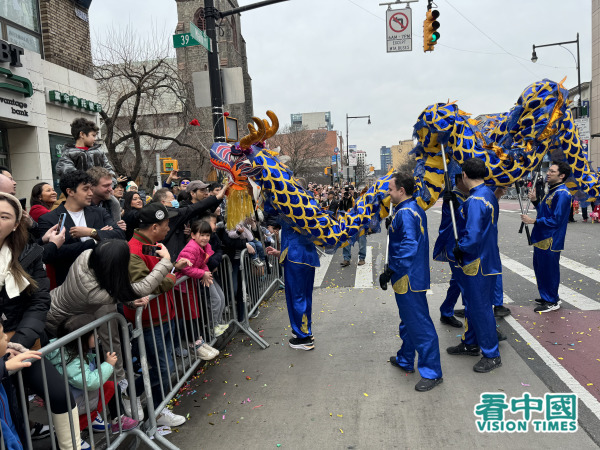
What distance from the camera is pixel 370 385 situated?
406cm

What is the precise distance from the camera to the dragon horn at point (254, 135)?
4613 millimetres

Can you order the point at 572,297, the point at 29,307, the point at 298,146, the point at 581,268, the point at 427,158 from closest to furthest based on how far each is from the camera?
the point at 29,307 → the point at 427,158 → the point at 572,297 → the point at 581,268 → the point at 298,146

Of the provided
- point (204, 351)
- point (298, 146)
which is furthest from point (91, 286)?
point (298, 146)

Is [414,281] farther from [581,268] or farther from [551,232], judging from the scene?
[581,268]

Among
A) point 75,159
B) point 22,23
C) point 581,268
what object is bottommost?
point 581,268

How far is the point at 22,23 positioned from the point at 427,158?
10.6 metres

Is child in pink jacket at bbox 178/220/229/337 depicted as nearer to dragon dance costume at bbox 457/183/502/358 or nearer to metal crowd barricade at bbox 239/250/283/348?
metal crowd barricade at bbox 239/250/283/348

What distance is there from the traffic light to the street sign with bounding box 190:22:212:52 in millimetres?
5310

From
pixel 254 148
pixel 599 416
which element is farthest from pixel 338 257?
pixel 599 416

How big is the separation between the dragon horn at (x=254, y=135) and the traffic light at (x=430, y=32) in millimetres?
7291

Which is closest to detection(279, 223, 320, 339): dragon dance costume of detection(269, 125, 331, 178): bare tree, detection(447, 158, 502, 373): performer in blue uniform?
detection(447, 158, 502, 373): performer in blue uniform

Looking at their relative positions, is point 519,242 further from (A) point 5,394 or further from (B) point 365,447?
(A) point 5,394

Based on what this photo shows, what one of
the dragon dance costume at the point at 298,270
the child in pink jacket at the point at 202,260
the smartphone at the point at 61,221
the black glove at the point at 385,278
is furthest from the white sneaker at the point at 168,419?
the black glove at the point at 385,278

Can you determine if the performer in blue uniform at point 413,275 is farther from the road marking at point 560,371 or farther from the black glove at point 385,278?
the road marking at point 560,371
